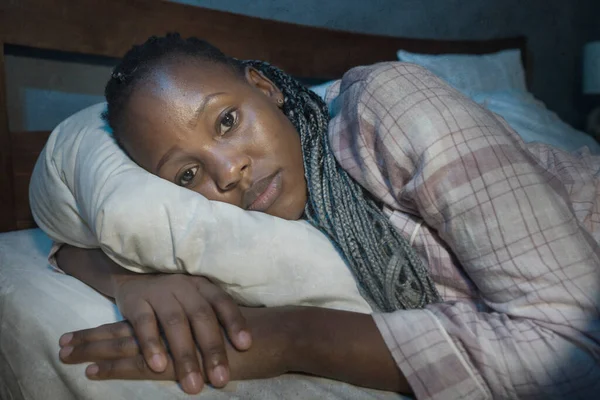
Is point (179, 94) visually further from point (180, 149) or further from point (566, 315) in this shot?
point (566, 315)

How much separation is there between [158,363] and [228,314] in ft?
0.35

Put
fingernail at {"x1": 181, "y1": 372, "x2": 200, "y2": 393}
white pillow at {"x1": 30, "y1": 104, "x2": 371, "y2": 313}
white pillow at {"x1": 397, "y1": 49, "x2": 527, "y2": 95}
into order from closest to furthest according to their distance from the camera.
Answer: fingernail at {"x1": 181, "y1": 372, "x2": 200, "y2": 393} < white pillow at {"x1": 30, "y1": 104, "x2": 371, "y2": 313} < white pillow at {"x1": 397, "y1": 49, "x2": 527, "y2": 95}

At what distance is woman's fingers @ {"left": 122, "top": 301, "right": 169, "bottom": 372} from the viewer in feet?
1.96

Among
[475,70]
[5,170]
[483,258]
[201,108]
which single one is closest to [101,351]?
[201,108]

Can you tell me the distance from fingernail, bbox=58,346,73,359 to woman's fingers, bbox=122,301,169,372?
83mm

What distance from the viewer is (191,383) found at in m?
0.59

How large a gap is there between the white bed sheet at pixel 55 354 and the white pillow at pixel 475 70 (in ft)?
4.93

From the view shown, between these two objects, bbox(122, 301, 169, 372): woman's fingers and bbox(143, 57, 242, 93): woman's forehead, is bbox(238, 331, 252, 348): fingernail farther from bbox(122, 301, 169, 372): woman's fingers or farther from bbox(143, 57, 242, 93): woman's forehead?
bbox(143, 57, 242, 93): woman's forehead

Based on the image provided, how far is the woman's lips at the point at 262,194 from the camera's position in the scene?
80 cm

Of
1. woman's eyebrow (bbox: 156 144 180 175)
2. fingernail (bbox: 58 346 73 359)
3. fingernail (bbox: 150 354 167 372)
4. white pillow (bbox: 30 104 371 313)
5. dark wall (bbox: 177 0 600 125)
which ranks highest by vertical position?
dark wall (bbox: 177 0 600 125)

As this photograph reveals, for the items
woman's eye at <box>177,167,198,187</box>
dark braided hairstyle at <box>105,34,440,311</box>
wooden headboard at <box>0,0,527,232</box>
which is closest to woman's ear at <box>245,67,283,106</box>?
dark braided hairstyle at <box>105,34,440,311</box>

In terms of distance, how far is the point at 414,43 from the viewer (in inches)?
87.7

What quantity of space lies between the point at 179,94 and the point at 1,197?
0.85 m

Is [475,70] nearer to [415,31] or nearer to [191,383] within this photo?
[415,31]
